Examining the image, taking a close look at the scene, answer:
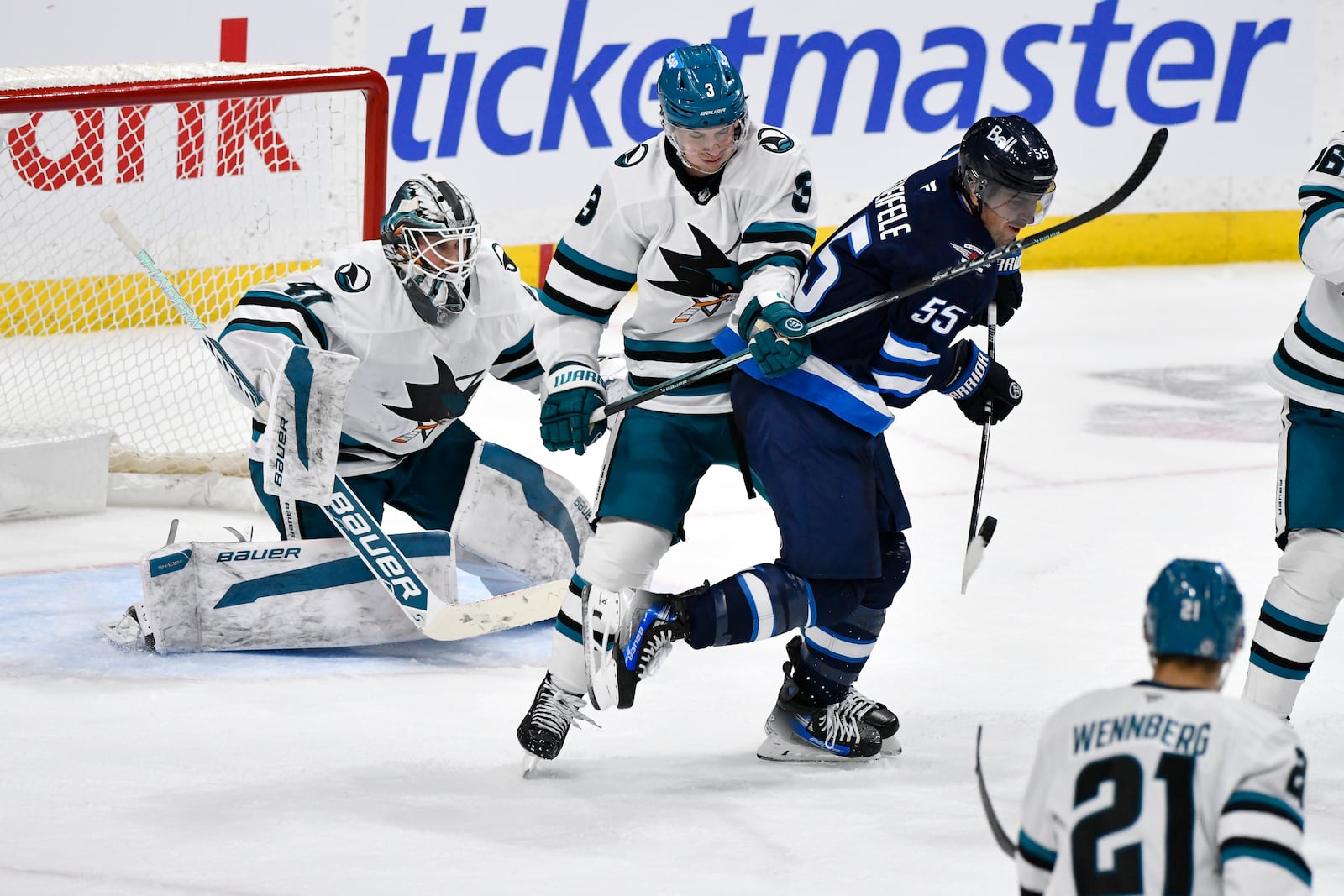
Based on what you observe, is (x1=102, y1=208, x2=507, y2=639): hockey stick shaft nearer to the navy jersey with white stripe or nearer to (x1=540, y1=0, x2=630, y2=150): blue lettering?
the navy jersey with white stripe

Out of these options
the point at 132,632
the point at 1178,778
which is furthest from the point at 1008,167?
the point at 132,632

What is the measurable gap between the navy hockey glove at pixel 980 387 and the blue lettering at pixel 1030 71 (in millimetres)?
4290

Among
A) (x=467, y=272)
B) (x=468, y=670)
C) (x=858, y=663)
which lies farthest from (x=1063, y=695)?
(x=467, y=272)

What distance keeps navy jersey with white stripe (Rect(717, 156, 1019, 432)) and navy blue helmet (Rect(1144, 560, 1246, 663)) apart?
1183 mm

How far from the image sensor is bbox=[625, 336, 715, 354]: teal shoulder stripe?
2.87m

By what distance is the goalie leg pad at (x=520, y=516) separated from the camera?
11.9 feet

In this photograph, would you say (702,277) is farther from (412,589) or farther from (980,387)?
(412,589)

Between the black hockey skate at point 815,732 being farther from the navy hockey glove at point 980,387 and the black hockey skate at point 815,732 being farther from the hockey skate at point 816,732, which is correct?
the navy hockey glove at point 980,387

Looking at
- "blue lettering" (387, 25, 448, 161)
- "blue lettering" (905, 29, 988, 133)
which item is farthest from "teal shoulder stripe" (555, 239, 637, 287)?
"blue lettering" (905, 29, 988, 133)

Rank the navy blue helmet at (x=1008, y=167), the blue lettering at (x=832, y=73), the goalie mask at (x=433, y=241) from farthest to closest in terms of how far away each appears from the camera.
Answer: the blue lettering at (x=832, y=73), the goalie mask at (x=433, y=241), the navy blue helmet at (x=1008, y=167)

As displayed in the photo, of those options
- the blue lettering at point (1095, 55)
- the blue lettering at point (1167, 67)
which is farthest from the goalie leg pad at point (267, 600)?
the blue lettering at point (1167, 67)

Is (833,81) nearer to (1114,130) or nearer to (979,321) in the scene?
(1114,130)

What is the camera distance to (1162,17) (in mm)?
7203

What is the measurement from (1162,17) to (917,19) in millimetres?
982
